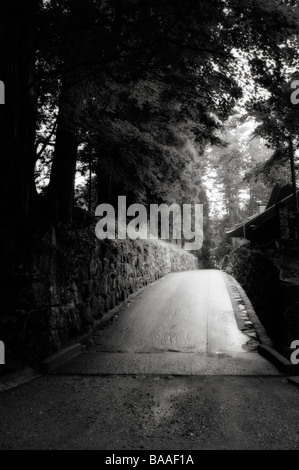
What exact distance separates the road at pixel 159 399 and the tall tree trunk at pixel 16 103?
2.94 metres

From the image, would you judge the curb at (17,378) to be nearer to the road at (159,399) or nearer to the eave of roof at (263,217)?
the road at (159,399)

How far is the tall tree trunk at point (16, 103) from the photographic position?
17.6ft

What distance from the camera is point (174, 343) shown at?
19.7 feet

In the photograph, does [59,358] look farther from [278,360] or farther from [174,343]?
[278,360]

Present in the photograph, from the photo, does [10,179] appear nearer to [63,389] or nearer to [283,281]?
[63,389]

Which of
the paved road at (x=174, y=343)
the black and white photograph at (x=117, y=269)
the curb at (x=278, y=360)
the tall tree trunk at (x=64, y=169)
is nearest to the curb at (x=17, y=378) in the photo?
the black and white photograph at (x=117, y=269)

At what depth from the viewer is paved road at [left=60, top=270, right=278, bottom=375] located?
4.88 m

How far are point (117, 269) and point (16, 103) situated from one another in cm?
494

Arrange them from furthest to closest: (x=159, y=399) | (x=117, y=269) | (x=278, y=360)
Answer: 1. (x=117, y=269)
2. (x=278, y=360)
3. (x=159, y=399)

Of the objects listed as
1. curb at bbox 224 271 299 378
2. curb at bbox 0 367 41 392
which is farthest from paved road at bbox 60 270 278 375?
curb at bbox 0 367 41 392

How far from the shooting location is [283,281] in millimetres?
5293

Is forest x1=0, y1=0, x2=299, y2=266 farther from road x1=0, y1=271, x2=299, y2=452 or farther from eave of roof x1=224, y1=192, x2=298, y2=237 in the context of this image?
eave of roof x1=224, y1=192, x2=298, y2=237

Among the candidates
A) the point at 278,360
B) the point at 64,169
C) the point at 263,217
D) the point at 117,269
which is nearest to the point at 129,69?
the point at 64,169
